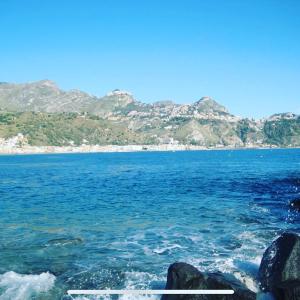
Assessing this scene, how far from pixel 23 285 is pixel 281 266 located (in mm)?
13958

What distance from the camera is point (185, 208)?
4850cm

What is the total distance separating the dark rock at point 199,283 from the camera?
1550 cm

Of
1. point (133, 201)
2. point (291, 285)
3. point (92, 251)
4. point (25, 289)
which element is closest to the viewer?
point (291, 285)

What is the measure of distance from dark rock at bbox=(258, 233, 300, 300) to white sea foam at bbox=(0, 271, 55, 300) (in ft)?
38.4

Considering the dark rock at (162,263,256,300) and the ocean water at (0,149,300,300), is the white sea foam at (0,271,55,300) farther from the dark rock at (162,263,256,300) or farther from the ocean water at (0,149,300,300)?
the dark rock at (162,263,256,300)

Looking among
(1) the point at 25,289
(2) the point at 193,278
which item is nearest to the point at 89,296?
(1) the point at 25,289

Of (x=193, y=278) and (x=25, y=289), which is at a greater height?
(x=193, y=278)

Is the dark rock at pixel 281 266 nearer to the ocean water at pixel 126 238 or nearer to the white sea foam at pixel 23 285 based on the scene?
the ocean water at pixel 126 238

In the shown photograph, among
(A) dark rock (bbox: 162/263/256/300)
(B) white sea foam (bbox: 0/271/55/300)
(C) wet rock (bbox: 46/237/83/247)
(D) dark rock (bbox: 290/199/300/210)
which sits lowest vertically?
(C) wet rock (bbox: 46/237/83/247)

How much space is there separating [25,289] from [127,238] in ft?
42.9

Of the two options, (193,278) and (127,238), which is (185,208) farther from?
(193,278)

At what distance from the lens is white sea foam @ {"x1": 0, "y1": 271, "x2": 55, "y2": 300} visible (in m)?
19.8

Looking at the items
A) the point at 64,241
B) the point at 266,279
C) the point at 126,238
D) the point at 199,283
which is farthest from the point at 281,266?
the point at 64,241

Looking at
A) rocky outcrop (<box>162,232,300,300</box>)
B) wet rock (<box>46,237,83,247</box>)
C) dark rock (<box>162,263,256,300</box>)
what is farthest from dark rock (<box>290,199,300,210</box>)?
dark rock (<box>162,263,256,300</box>)
